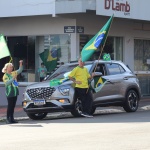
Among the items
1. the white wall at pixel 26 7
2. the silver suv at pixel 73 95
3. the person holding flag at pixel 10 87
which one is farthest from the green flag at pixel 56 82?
the white wall at pixel 26 7

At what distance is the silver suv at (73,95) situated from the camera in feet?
54.0

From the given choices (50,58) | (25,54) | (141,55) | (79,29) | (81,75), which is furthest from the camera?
(141,55)

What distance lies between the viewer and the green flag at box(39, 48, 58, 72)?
2427 centimetres

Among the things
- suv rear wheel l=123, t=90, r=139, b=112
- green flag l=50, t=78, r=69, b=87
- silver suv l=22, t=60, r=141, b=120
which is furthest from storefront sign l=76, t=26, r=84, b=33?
green flag l=50, t=78, r=69, b=87

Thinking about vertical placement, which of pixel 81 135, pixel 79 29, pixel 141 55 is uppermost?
pixel 79 29

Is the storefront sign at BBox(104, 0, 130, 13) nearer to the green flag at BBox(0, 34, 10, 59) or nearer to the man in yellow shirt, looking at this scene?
the man in yellow shirt

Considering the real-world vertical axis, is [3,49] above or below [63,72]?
above

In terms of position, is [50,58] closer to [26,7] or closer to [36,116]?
[26,7]

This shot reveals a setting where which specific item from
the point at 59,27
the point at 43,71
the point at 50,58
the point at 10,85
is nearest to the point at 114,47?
the point at 59,27

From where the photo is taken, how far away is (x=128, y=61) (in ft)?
88.5

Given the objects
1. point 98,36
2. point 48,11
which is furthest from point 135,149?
point 48,11

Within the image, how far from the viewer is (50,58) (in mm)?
24219

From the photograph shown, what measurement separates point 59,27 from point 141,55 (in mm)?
6003

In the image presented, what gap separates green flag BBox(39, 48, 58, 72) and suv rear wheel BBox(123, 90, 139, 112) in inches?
243
